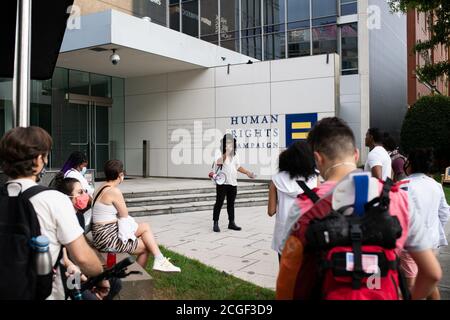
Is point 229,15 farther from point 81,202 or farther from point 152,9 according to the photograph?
point 81,202

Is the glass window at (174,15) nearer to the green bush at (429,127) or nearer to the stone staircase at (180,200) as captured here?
the green bush at (429,127)

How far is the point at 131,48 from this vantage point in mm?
11891

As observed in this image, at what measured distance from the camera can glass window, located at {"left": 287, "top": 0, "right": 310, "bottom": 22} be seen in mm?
22516

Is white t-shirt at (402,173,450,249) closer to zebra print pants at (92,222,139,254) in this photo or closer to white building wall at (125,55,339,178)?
zebra print pants at (92,222,139,254)

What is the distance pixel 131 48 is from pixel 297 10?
44.6ft

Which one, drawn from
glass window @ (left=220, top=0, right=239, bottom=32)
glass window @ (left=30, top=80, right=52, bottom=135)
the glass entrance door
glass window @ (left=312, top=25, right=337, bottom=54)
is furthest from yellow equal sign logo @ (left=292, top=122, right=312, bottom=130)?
glass window @ (left=220, top=0, right=239, bottom=32)

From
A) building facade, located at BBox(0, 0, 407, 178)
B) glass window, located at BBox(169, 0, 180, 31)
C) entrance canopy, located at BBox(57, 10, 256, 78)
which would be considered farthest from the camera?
glass window, located at BBox(169, 0, 180, 31)

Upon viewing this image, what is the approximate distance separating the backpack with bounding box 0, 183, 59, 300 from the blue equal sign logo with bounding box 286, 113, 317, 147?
38.5ft

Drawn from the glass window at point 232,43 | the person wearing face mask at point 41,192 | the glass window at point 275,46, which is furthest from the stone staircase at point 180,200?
the glass window at point 232,43

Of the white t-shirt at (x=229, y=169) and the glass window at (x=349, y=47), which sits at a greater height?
the glass window at (x=349, y=47)

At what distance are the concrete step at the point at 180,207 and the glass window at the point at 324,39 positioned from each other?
43.7ft

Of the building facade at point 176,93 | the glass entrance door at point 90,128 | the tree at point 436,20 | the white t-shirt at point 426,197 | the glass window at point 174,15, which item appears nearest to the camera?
the white t-shirt at point 426,197

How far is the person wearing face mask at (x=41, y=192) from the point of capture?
2066 millimetres

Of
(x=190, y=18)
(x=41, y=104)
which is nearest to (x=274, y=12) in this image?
(x=190, y=18)
